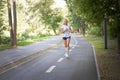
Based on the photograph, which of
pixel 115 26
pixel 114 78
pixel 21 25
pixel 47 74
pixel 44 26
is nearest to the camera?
pixel 114 78

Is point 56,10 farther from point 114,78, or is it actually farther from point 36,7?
point 114,78

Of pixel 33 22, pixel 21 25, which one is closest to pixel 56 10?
pixel 33 22

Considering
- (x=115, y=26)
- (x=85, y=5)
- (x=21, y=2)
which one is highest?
(x=21, y=2)

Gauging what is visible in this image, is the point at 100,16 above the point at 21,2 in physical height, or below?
below

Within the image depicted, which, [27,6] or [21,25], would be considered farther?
[27,6]

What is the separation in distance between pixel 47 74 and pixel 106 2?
829cm

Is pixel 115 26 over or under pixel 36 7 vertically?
under

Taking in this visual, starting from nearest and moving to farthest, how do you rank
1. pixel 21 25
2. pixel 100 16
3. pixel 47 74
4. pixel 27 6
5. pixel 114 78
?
1. pixel 114 78
2. pixel 47 74
3. pixel 100 16
4. pixel 21 25
5. pixel 27 6

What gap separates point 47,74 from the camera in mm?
12273

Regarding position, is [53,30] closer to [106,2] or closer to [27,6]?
[27,6]

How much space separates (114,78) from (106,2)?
29.5ft

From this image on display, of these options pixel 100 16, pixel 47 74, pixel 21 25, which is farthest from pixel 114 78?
pixel 21 25

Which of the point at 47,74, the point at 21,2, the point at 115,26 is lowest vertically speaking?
the point at 47,74

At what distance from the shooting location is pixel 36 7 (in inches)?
3024
